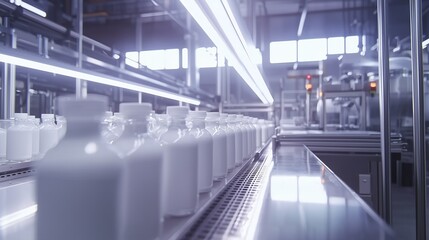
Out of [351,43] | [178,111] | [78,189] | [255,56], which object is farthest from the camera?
[351,43]

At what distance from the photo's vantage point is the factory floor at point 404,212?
2.52m

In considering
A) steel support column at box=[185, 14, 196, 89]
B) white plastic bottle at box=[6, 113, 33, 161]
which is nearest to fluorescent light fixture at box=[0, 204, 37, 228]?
white plastic bottle at box=[6, 113, 33, 161]

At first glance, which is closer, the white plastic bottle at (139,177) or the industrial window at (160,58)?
the white plastic bottle at (139,177)

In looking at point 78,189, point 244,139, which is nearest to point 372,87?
point 244,139

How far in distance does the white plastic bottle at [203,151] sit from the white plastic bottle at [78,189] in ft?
0.93

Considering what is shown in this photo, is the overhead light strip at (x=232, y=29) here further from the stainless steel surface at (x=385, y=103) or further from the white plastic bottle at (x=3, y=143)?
the white plastic bottle at (x=3, y=143)

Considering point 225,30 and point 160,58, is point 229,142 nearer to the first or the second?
point 225,30

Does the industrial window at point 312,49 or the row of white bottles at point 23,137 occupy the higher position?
the industrial window at point 312,49

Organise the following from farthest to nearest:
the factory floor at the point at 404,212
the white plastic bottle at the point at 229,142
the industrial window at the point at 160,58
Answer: the industrial window at the point at 160,58 → the factory floor at the point at 404,212 → the white plastic bottle at the point at 229,142

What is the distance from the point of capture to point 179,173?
1.62ft

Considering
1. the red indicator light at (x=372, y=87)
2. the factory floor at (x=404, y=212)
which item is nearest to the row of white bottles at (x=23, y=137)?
the factory floor at (x=404, y=212)

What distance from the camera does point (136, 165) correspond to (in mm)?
378

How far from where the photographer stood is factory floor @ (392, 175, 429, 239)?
2519 mm

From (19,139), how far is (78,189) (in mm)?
1009
